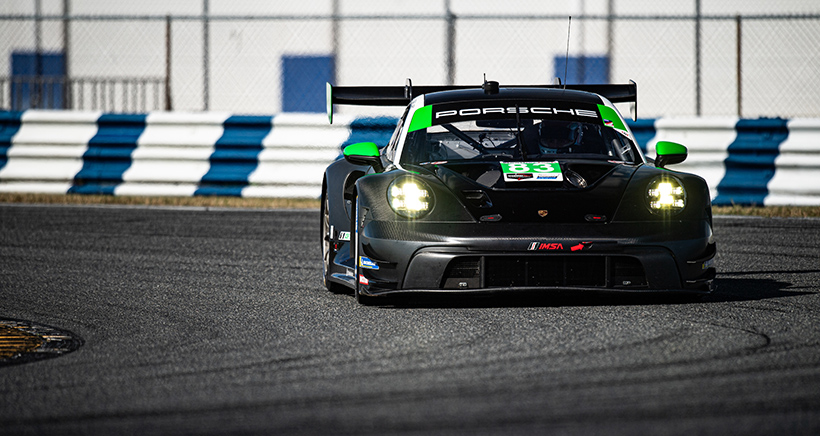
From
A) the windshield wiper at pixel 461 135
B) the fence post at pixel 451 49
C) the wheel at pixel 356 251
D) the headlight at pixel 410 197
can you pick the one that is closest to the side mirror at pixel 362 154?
the wheel at pixel 356 251

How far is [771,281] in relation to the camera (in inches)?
277

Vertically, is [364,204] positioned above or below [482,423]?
above

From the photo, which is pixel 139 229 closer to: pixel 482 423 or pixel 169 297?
pixel 169 297

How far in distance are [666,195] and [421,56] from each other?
1480 cm

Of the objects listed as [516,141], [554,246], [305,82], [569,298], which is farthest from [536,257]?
[305,82]

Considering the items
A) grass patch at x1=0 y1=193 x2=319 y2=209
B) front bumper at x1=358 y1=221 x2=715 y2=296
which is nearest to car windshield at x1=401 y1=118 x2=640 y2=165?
front bumper at x1=358 y1=221 x2=715 y2=296

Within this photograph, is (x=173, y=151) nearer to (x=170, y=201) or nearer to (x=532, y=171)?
(x=170, y=201)

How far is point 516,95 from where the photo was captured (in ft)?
23.1

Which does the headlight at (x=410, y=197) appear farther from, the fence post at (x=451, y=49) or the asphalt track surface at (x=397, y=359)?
the fence post at (x=451, y=49)

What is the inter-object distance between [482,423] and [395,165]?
315cm

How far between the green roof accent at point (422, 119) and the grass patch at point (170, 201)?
6.46 metres

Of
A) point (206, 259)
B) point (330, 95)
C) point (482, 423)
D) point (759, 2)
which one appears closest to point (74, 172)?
point (206, 259)

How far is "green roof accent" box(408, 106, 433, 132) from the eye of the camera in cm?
682

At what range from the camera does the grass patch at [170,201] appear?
1348 centimetres
